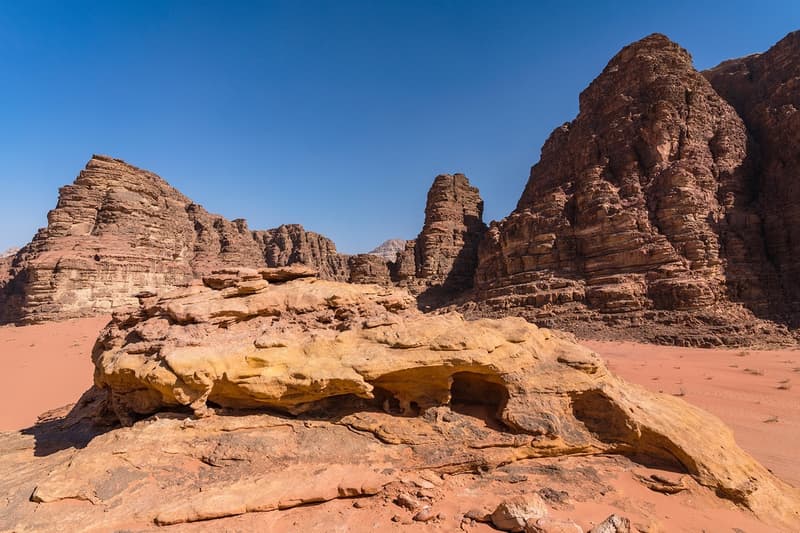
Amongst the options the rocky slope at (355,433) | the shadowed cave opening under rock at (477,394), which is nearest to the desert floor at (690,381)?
the rocky slope at (355,433)

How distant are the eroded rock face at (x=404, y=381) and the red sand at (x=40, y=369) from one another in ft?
20.9

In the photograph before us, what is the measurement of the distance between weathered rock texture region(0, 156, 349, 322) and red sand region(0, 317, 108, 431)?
3.59 metres

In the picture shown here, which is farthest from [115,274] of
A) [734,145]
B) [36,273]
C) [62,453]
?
[734,145]

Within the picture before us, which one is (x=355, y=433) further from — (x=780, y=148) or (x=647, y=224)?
(x=780, y=148)

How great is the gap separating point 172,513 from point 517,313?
86.3ft

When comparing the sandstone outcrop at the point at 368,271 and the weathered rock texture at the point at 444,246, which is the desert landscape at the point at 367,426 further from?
the sandstone outcrop at the point at 368,271

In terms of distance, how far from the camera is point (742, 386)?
1016 cm

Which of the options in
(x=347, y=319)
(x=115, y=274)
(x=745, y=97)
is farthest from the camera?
(x=745, y=97)

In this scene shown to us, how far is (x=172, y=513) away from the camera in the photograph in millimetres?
3393

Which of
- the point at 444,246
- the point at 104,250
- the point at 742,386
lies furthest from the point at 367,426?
the point at 444,246

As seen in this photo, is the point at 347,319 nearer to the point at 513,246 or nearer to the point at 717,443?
the point at 717,443

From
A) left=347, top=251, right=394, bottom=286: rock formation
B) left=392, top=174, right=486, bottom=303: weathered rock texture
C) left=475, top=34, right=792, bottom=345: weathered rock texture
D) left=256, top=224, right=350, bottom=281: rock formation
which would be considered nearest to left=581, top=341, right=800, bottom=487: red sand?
left=475, top=34, right=792, bottom=345: weathered rock texture

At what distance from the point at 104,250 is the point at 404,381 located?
3442cm

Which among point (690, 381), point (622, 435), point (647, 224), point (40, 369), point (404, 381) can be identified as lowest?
point (690, 381)
